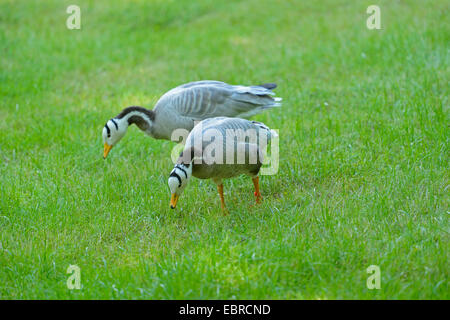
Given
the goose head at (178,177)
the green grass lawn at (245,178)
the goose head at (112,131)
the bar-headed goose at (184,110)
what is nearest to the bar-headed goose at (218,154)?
the goose head at (178,177)

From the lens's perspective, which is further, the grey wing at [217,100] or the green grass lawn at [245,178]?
the grey wing at [217,100]

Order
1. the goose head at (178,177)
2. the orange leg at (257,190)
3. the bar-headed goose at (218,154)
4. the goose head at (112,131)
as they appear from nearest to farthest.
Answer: the goose head at (178,177) → the bar-headed goose at (218,154) → the orange leg at (257,190) → the goose head at (112,131)

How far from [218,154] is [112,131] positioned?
152 cm

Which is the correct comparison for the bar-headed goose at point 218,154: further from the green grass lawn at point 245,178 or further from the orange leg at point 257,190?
the green grass lawn at point 245,178

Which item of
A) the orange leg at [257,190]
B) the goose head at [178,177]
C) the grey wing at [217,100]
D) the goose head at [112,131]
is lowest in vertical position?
the orange leg at [257,190]

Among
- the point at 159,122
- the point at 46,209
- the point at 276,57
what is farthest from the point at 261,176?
the point at 276,57

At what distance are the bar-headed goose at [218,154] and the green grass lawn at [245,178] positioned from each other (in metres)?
0.44

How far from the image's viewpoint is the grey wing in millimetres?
6121

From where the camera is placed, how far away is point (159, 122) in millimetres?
6086

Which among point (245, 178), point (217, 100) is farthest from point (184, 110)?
point (245, 178)

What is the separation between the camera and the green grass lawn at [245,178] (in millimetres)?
4195

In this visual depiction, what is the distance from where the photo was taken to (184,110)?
20.0ft
